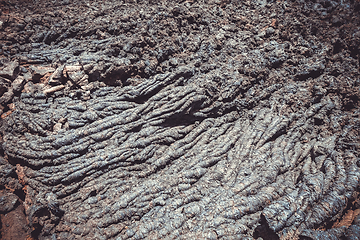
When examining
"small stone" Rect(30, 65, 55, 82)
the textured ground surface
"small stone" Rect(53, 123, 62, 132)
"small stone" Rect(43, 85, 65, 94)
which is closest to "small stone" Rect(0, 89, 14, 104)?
the textured ground surface

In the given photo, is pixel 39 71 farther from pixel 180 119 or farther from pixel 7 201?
pixel 180 119

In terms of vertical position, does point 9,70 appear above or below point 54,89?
below

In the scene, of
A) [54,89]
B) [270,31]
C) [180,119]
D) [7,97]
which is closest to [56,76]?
[54,89]

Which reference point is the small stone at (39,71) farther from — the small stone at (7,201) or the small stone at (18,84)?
the small stone at (7,201)

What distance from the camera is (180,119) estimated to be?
6730 millimetres

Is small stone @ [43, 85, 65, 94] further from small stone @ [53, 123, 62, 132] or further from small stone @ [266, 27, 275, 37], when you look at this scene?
small stone @ [266, 27, 275, 37]

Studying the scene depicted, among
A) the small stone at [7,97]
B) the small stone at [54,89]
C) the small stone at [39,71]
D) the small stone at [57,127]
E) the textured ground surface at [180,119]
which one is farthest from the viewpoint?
the small stone at [39,71]

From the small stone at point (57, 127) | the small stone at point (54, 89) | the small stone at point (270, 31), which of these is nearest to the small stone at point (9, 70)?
the small stone at point (54, 89)

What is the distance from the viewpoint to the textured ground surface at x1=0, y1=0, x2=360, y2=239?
16.5 feet

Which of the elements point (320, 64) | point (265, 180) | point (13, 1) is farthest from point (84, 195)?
point (320, 64)

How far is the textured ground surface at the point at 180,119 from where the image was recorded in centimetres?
502

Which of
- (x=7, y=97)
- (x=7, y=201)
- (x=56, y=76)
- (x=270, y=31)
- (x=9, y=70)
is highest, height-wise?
(x=270, y=31)

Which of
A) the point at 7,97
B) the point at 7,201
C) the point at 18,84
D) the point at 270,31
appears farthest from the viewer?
the point at 270,31

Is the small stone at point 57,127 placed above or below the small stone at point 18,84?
below
